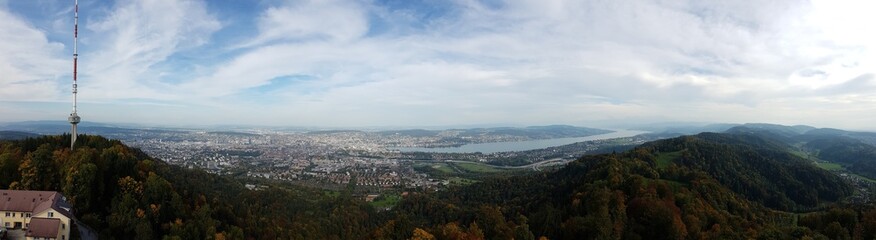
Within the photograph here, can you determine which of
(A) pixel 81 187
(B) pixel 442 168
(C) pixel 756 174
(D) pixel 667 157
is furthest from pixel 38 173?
(B) pixel 442 168

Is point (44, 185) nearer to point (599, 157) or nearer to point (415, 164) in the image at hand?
point (599, 157)

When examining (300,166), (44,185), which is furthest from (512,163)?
(44,185)

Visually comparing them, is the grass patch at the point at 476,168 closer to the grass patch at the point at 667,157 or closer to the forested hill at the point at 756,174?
the forested hill at the point at 756,174

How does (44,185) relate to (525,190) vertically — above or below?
above

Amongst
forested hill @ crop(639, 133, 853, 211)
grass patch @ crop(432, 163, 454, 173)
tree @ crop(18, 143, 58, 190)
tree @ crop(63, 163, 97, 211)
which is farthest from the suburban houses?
grass patch @ crop(432, 163, 454, 173)

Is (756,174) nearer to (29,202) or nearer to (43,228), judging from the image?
(43,228)

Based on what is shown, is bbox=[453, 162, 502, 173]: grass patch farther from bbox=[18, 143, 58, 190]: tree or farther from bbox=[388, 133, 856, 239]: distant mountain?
bbox=[18, 143, 58, 190]: tree

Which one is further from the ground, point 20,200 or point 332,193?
point 20,200
